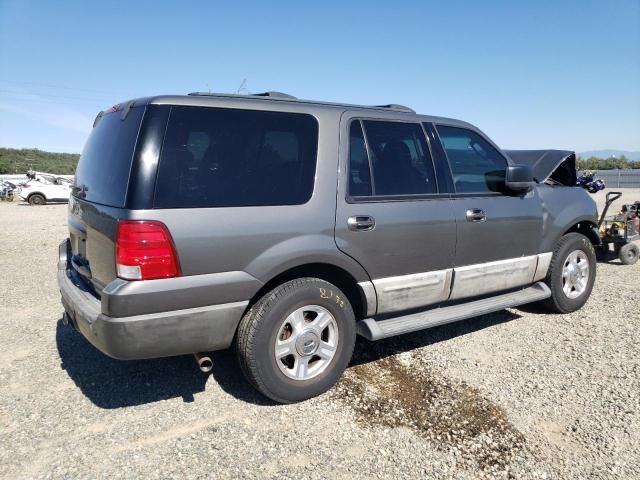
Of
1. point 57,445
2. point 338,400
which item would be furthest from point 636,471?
point 57,445

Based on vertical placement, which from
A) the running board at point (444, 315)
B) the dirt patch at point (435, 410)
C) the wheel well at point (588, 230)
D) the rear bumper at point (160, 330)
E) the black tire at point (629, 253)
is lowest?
the dirt patch at point (435, 410)

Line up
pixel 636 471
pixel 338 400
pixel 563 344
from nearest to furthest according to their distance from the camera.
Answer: pixel 636 471, pixel 338 400, pixel 563 344

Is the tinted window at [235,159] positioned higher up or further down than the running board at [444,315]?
higher up

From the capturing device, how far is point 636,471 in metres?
2.58

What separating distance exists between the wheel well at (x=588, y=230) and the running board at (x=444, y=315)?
0.98 m

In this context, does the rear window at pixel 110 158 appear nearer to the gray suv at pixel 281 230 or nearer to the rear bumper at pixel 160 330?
the gray suv at pixel 281 230

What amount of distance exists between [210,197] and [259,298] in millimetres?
763

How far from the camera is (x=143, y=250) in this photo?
2672 mm

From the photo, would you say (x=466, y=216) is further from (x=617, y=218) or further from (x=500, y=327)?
(x=617, y=218)

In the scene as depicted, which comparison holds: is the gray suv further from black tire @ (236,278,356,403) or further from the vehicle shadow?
the vehicle shadow

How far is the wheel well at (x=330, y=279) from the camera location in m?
3.22

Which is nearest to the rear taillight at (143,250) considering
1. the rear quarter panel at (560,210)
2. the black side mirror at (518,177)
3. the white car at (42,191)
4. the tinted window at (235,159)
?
the tinted window at (235,159)

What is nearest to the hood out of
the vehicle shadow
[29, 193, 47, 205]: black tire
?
the vehicle shadow

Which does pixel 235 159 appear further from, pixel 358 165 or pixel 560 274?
pixel 560 274
